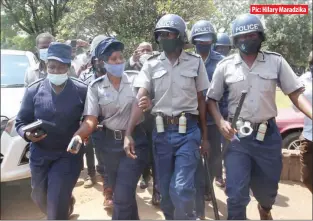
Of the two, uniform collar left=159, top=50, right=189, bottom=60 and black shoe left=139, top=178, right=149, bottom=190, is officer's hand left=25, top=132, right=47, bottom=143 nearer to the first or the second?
uniform collar left=159, top=50, right=189, bottom=60

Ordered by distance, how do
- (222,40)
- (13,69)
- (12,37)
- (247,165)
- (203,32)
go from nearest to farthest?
(247,165)
(12,37)
(203,32)
(13,69)
(222,40)

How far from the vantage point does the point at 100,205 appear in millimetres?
3367

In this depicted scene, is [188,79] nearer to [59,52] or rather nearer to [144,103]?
[144,103]

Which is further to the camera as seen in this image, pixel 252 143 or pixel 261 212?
pixel 261 212

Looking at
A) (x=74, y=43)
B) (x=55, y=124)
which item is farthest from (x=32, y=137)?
(x=74, y=43)

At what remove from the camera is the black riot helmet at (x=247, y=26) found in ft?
8.07

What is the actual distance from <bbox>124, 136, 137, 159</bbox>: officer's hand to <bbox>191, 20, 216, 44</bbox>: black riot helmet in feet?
3.71

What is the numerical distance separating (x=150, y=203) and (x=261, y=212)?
110 cm

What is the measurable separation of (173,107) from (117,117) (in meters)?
0.43

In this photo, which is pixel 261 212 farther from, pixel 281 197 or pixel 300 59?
pixel 300 59

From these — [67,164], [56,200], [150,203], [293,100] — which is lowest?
[150,203]

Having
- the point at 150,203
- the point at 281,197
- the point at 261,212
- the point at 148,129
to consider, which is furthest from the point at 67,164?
the point at 281,197

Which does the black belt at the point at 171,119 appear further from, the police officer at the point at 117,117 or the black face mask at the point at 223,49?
the black face mask at the point at 223,49

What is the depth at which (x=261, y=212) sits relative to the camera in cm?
291
